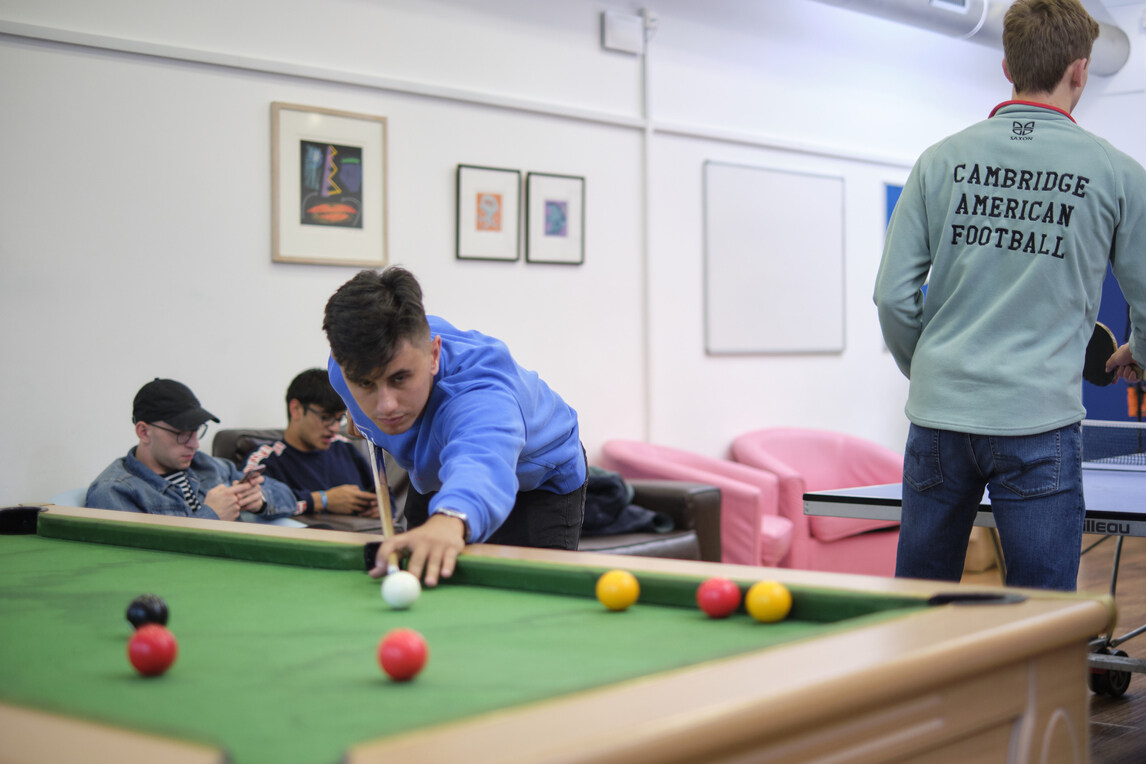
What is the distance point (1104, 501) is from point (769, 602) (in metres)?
1.49

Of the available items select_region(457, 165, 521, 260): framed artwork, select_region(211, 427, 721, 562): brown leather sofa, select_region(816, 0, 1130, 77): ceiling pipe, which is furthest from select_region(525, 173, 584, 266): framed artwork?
select_region(816, 0, 1130, 77): ceiling pipe

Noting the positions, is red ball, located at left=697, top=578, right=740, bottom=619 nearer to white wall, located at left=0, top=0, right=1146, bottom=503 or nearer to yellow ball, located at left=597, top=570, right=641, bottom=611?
yellow ball, located at left=597, top=570, right=641, bottom=611

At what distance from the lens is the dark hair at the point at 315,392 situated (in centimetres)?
388

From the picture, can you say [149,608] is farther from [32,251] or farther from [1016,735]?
[32,251]

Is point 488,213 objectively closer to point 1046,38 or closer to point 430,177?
point 430,177

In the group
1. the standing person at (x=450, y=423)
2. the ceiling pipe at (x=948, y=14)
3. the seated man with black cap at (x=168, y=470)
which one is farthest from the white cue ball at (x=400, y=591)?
the ceiling pipe at (x=948, y=14)

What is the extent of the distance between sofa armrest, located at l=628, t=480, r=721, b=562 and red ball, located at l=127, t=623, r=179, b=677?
3.35m

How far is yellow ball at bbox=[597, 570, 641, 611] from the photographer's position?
4.86 ft

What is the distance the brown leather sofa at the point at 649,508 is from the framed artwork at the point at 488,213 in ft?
3.47

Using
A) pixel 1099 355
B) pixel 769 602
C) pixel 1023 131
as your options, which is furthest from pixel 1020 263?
pixel 1099 355

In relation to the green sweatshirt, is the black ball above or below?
below

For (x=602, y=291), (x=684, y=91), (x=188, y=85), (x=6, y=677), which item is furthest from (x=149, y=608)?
(x=684, y=91)

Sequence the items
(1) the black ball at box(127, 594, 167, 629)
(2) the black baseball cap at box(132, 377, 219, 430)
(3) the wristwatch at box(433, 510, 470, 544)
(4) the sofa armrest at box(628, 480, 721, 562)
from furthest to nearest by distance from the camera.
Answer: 1. (4) the sofa armrest at box(628, 480, 721, 562)
2. (2) the black baseball cap at box(132, 377, 219, 430)
3. (3) the wristwatch at box(433, 510, 470, 544)
4. (1) the black ball at box(127, 594, 167, 629)

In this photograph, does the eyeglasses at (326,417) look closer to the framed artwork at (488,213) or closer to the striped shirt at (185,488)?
the striped shirt at (185,488)
